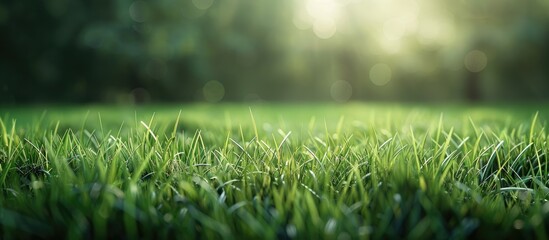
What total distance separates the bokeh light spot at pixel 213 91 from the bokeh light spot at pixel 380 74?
4.51 meters

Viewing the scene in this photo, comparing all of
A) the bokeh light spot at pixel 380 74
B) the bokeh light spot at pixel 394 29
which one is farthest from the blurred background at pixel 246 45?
the bokeh light spot at pixel 380 74

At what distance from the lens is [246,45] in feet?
38.9

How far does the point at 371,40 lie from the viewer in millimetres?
13227

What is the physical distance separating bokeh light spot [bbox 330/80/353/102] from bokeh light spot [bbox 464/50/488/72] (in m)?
4.14


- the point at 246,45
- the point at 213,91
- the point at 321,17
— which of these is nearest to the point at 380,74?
the point at 321,17

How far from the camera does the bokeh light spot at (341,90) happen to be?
632 inches

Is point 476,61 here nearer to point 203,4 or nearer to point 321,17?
point 321,17

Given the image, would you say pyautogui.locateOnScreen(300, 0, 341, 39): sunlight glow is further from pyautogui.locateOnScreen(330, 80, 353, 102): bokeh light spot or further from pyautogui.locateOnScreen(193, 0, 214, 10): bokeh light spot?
pyautogui.locateOnScreen(330, 80, 353, 102): bokeh light spot

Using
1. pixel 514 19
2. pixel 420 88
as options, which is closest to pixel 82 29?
pixel 514 19

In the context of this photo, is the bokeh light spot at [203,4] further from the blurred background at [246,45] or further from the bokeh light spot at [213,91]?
the bokeh light spot at [213,91]

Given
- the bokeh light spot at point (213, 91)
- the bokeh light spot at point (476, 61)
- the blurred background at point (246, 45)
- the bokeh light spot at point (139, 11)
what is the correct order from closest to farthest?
the blurred background at point (246, 45) → the bokeh light spot at point (476, 61) → the bokeh light spot at point (139, 11) → the bokeh light spot at point (213, 91)

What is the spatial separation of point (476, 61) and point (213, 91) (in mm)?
7681

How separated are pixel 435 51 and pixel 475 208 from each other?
1184 centimetres

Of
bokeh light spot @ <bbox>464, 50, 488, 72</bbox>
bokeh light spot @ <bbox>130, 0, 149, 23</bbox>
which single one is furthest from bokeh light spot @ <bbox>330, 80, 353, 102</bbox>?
bokeh light spot @ <bbox>130, 0, 149, 23</bbox>
